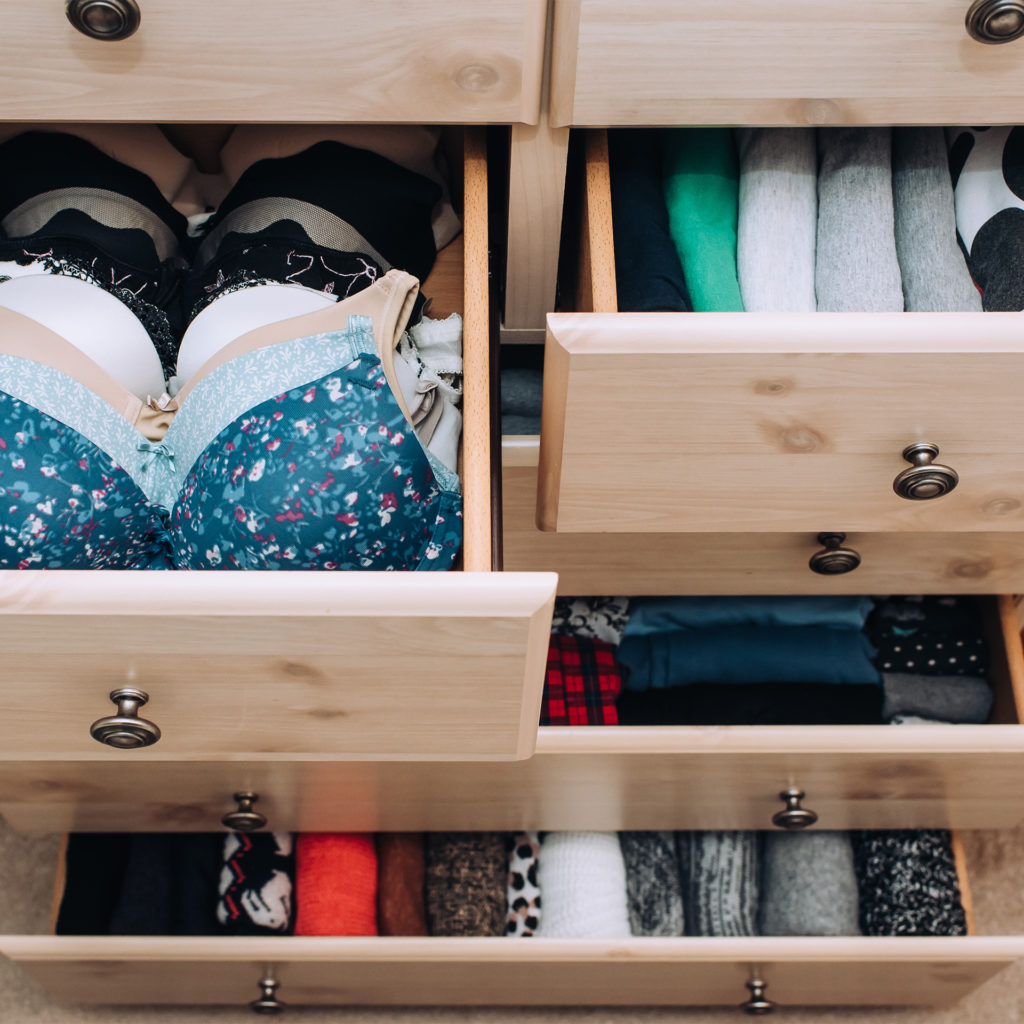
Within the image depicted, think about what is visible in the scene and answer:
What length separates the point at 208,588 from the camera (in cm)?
52

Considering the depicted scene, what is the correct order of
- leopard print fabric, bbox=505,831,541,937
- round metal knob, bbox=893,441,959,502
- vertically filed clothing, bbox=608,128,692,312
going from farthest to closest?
leopard print fabric, bbox=505,831,541,937 → vertically filed clothing, bbox=608,128,692,312 → round metal knob, bbox=893,441,959,502

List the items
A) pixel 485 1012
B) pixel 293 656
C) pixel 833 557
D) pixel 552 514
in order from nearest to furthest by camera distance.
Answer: pixel 293 656
pixel 552 514
pixel 833 557
pixel 485 1012

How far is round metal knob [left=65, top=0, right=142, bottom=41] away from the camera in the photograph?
0.60 meters

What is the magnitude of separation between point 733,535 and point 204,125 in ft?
1.93

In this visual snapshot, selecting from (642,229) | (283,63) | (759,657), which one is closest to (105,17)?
(283,63)

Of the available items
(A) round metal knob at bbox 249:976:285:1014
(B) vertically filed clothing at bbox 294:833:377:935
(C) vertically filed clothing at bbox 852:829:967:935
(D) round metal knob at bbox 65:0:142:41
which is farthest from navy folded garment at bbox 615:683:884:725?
(D) round metal knob at bbox 65:0:142:41

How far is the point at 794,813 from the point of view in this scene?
908mm

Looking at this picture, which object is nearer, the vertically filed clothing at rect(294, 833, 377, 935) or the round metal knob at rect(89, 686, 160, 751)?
the round metal knob at rect(89, 686, 160, 751)

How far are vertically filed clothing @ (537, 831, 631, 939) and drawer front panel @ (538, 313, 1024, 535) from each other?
43 cm

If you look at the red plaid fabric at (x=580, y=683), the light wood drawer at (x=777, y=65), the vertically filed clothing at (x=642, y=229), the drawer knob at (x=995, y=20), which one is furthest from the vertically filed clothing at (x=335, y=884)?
the drawer knob at (x=995, y=20)

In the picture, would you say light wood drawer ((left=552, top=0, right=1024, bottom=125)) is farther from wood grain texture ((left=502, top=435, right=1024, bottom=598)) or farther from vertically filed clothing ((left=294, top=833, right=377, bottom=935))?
vertically filed clothing ((left=294, top=833, right=377, bottom=935))

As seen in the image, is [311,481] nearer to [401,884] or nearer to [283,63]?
[283,63]

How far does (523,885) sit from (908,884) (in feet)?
1.22

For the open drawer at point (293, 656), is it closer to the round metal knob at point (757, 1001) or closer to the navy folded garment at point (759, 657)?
the navy folded garment at point (759, 657)
